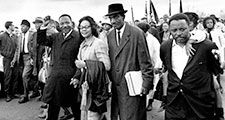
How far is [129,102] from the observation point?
397cm

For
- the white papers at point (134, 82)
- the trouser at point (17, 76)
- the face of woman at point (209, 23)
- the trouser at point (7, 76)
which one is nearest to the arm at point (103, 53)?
the white papers at point (134, 82)

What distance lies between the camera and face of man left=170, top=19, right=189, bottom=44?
10.9 ft

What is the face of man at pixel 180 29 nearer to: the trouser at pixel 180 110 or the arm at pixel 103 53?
the trouser at pixel 180 110

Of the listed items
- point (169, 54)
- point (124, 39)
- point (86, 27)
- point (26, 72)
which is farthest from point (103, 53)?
point (26, 72)

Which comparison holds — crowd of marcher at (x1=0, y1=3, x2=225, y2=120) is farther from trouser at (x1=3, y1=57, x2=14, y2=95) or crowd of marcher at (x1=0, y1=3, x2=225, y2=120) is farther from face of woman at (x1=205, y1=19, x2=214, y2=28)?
trouser at (x1=3, y1=57, x2=14, y2=95)

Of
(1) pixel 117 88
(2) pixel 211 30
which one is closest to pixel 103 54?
(1) pixel 117 88

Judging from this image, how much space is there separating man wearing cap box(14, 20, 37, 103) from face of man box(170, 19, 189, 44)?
5.35m

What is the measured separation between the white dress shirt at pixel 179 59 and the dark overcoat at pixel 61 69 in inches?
82.5

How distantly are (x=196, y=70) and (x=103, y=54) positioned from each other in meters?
1.37

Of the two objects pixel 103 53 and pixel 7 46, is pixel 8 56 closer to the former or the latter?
pixel 7 46

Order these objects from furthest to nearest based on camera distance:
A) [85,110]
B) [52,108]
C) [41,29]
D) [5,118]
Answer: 1. [5,118]
2. [52,108]
3. [41,29]
4. [85,110]

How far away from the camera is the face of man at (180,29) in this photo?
3.32 metres

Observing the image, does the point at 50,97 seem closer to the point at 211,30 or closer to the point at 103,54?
the point at 103,54

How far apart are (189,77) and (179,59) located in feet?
0.79
